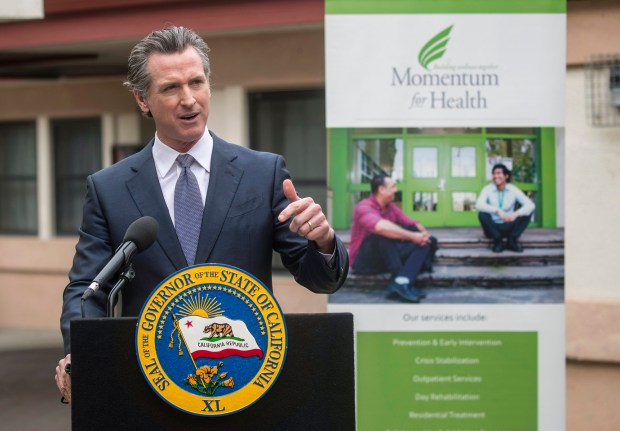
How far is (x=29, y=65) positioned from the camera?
10.1 meters

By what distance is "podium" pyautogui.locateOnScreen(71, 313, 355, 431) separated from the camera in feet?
6.24

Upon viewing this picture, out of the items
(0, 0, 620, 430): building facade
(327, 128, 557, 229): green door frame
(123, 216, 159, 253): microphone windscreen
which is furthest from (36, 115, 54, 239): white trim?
(123, 216, 159, 253): microphone windscreen

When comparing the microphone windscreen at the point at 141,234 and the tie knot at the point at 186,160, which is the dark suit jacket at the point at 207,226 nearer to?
the tie knot at the point at 186,160

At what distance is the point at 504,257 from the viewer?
4.26 m

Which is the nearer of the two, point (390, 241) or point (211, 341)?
point (211, 341)

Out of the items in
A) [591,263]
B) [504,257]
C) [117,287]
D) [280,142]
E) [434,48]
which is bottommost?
[591,263]

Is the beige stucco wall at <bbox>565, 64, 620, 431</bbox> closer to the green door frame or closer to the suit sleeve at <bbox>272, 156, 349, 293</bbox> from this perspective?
the green door frame

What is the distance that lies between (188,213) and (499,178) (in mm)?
2156

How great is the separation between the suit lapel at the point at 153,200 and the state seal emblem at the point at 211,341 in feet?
1.55

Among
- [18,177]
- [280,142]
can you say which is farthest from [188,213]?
[18,177]

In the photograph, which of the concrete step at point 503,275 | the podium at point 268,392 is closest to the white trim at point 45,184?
the concrete step at point 503,275

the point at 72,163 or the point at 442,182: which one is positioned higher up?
the point at 72,163

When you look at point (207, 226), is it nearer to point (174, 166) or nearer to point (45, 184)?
point (174, 166)

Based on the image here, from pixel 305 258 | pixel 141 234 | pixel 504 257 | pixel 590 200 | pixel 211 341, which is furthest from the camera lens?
pixel 590 200
